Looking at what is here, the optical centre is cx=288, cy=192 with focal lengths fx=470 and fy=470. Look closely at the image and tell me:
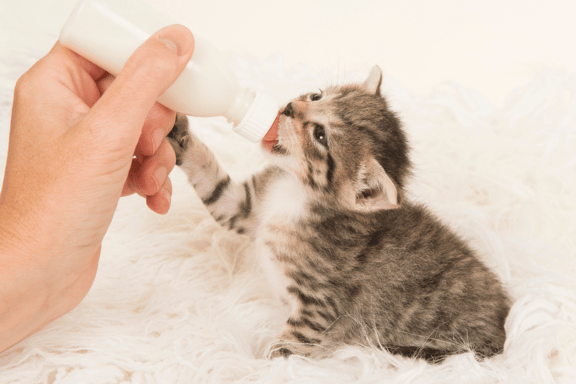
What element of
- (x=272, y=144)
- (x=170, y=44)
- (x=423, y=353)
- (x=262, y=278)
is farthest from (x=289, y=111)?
(x=423, y=353)

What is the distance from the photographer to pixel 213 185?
4.35 ft

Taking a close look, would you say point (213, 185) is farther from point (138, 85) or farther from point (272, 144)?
point (138, 85)

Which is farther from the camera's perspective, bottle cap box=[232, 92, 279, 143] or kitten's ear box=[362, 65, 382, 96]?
kitten's ear box=[362, 65, 382, 96]

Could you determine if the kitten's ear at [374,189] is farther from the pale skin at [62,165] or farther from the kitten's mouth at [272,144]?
the pale skin at [62,165]

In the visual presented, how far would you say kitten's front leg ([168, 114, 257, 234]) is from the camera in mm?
1262

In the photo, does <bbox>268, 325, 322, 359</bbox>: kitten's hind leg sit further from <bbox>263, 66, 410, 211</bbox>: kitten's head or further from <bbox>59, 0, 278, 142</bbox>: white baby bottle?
<bbox>59, 0, 278, 142</bbox>: white baby bottle

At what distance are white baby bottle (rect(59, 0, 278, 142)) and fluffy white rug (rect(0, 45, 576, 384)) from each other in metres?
0.53

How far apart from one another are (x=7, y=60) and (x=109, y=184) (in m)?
1.33

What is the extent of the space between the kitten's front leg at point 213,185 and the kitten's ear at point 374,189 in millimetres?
354

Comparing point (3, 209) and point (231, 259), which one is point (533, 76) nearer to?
point (231, 259)

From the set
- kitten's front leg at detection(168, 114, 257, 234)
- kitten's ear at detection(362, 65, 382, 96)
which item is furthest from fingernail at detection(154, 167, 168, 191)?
kitten's ear at detection(362, 65, 382, 96)

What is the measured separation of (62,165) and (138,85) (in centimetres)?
21

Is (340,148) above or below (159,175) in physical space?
above

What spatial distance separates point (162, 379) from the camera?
3.33 ft
